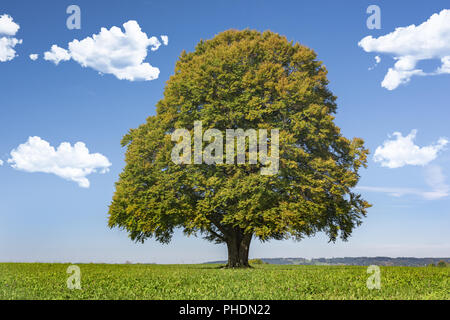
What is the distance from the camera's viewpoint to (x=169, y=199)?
23.5 metres

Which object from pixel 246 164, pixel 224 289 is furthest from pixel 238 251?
pixel 224 289

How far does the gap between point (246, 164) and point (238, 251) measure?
270 inches

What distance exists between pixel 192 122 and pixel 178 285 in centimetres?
1327

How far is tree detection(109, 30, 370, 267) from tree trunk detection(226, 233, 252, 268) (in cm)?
7

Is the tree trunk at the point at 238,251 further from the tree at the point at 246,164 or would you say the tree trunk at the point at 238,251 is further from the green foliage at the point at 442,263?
the green foliage at the point at 442,263

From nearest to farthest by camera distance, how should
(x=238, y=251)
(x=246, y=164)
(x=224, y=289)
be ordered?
1. (x=224, y=289)
2. (x=246, y=164)
3. (x=238, y=251)

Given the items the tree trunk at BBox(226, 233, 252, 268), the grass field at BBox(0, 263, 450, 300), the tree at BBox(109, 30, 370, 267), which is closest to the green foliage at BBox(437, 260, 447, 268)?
the tree at BBox(109, 30, 370, 267)

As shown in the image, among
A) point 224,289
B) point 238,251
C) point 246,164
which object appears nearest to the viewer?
point 224,289

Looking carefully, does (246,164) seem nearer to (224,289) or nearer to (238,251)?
(238,251)

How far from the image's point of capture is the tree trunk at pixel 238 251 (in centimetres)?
2600

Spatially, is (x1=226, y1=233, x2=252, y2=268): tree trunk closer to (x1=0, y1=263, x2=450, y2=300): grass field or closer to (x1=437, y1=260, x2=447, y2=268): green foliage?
(x1=0, y1=263, x2=450, y2=300): grass field

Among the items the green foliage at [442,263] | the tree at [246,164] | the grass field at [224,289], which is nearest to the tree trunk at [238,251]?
the tree at [246,164]

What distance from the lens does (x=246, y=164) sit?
22.6 m
